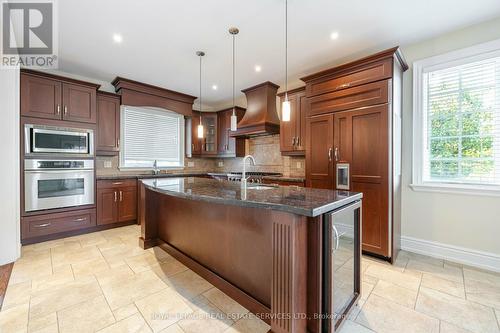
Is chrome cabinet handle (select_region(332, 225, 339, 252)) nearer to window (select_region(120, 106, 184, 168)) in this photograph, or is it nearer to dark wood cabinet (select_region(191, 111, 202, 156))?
window (select_region(120, 106, 184, 168))

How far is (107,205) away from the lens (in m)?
3.85

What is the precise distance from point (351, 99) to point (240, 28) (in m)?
1.65

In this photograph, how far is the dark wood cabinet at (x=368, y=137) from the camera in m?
2.61

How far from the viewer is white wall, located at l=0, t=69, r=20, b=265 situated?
2549 mm

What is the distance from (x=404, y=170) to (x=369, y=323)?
213cm

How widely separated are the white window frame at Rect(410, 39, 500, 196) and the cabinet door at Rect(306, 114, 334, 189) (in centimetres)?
106

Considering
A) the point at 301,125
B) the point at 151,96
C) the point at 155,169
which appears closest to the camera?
the point at 301,125

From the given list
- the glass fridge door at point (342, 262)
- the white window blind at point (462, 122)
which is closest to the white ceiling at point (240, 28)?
the white window blind at point (462, 122)

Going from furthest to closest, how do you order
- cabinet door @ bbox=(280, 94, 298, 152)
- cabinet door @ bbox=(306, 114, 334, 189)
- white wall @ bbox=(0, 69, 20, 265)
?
cabinet door @ bbox=(280, 94, 298, 152)
cabinet door @ bbox=(306, 114, 334, 189)
white wall @ bbox=(0, 69, 20, 265)

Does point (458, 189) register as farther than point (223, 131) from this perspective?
No

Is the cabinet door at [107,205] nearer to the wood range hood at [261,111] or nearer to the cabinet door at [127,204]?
the cabinet door at [127,204]

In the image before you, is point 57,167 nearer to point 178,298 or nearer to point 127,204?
point 127,204

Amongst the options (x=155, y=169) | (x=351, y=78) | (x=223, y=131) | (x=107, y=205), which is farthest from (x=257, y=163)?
(x=107, y=205)

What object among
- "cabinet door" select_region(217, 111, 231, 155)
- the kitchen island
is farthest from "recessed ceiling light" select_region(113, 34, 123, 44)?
"cabinet door" select_region(217, 111, 231, 155)
